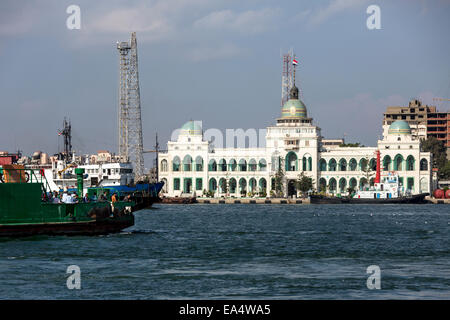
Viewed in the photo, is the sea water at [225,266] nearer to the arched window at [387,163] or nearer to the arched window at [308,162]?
the arched window at [387,163]

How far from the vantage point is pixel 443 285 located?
2839 centimetres

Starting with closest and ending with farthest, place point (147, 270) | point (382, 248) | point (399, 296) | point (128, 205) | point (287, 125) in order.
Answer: point (399, 296)
point (147, 270)
point (382, 248)
point (128, 205)
point (287, 125)

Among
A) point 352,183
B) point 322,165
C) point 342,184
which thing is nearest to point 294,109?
point 322,165

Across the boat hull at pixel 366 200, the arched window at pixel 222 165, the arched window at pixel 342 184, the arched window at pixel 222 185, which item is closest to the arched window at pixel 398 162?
the arched window at pixel 342 184

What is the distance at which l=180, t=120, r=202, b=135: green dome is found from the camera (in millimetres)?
181750

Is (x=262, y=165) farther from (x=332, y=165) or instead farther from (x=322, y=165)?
(x=332, y=165)

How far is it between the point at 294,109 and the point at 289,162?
12091 millimetres

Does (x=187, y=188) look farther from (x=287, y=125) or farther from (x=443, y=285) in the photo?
(x=443, y=285)

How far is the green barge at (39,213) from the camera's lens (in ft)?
151

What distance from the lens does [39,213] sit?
154 feet

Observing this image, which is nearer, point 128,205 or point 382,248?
point 382,248

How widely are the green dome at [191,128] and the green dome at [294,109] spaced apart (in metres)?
20.1
